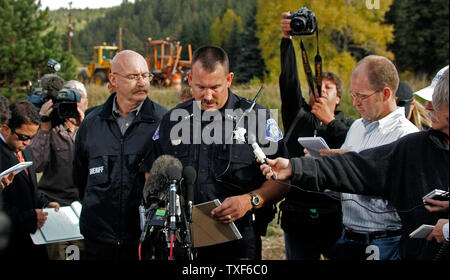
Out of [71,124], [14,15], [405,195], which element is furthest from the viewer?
[14,15]

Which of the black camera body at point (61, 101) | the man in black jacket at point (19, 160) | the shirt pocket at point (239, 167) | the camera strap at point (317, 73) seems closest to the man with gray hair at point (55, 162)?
the black camera body at point (61, 101)

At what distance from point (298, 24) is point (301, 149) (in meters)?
1.08

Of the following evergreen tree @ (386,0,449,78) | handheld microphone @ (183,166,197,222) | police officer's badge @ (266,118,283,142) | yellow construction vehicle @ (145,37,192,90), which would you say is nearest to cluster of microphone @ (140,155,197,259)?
handheld microphone @ (183,166,197,222)

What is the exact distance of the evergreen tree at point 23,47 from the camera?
1925cm

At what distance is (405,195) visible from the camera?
2488 mm

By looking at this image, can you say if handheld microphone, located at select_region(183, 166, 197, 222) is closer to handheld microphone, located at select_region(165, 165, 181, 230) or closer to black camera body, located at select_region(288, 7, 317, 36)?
handheld microphone, located at select_region(165, 165, 181, 230)

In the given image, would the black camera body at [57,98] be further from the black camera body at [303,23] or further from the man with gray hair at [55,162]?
the black camera body at [303,23]

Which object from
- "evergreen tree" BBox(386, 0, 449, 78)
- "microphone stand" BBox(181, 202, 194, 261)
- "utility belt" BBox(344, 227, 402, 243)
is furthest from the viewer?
"evergreen tree" BBox(386, 0, 449, 78)

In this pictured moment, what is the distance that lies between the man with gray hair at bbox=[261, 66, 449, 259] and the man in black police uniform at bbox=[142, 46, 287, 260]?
67cm

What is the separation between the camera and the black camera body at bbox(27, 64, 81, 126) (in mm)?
4727

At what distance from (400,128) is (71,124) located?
3423 mm
